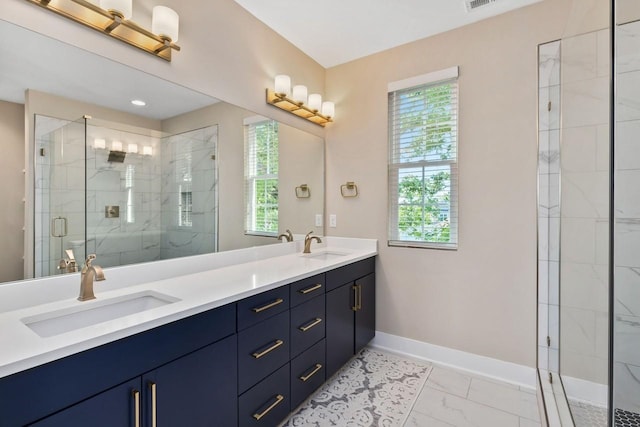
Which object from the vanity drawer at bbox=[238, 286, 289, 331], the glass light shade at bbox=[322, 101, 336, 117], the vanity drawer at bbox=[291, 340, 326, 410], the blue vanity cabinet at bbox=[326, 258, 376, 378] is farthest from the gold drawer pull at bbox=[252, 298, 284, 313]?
the glass light shade at bbox=[322, 101, 336, 117]

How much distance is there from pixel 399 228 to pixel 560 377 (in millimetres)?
1361

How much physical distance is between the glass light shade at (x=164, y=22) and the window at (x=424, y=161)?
1.67 m

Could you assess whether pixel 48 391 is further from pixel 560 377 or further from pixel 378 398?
pixel 560 377

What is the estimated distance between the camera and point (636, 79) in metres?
1.30

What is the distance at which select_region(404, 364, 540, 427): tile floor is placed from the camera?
1.70 m

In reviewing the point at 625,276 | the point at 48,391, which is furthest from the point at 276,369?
the point at 625,276

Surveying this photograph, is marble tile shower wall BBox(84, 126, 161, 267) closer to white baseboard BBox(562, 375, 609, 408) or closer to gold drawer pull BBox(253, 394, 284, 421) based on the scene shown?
gold drawer pull BBox(253, 394, 284, 421)

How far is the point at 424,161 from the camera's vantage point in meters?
2.40

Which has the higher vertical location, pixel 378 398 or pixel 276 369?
pixel 276 369

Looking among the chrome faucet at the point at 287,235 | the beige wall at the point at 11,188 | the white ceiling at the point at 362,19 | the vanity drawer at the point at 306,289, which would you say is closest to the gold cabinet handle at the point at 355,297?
the vanity drawer at the point at 306,289

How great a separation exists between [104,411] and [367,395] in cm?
152

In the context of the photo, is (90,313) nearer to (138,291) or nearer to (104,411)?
(138,291)

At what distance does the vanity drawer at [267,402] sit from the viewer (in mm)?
1359

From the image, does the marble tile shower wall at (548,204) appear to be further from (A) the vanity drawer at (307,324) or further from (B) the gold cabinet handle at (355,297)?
(A) the vanity drawer at (307,324)
